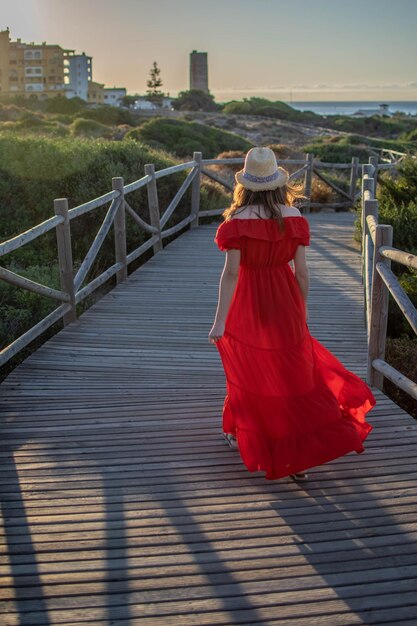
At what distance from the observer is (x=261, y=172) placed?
11.9 feet

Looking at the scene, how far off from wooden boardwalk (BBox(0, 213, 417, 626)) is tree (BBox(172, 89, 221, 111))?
262 ft

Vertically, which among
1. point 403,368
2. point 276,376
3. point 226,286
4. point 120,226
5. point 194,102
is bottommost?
point 403,368

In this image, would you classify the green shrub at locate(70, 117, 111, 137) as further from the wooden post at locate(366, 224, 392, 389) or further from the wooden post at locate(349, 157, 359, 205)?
the wooden post at locate(366, 224, 392, 389)

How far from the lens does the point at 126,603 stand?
9.49 feet

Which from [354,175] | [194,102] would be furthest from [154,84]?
[354,175]

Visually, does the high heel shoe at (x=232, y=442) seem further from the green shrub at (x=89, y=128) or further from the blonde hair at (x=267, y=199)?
the green shrub at (x=89, y=128)

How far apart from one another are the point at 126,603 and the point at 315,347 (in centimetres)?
186

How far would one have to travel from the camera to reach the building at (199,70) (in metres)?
151

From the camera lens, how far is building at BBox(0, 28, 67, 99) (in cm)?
11688

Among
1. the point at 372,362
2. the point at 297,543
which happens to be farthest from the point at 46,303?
the point at 297,543

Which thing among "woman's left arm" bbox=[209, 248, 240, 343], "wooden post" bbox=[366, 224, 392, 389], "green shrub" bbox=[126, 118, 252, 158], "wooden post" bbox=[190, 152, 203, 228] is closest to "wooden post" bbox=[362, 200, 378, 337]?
"wooden post" bbox=[366, 224, 392, 389]

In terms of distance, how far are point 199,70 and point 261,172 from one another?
15667cm

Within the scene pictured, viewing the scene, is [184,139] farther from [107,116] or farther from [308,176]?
[107,116]

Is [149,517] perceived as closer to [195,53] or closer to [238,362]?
[238,362]
